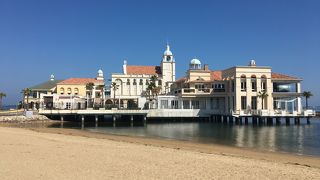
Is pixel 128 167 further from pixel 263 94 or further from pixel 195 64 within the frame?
pixel 195 64

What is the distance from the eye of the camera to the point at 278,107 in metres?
60.2

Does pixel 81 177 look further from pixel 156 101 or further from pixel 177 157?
pixel 156 101

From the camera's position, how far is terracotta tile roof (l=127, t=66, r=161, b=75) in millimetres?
83812

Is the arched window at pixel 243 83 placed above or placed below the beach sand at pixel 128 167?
above

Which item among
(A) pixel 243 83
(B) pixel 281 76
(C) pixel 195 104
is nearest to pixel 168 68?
(C) pixel 195 104

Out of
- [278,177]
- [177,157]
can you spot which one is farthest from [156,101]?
[278,177]

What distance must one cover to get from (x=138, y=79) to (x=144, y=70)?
164 inches

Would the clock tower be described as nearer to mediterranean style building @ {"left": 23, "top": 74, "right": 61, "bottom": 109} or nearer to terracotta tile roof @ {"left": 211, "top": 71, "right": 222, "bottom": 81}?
terracotta tile roof @ {"left": 211, "top": 71, "right": 222, "bottom": 81}

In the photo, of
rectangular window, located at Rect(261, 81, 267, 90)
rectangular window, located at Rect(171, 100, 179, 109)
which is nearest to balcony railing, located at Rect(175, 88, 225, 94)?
rectangular window, located at Rect(171, 100, 179, 109)

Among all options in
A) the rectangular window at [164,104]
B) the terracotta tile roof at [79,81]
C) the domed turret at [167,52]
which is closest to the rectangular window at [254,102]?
the rectangular window at [164,104]

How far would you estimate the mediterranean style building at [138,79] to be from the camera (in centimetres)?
8038

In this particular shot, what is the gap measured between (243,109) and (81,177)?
163ft

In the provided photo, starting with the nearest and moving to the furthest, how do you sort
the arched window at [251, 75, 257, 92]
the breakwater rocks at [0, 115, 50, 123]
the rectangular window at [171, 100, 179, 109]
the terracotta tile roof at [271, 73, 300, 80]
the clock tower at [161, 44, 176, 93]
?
the breakwater rocks at [0, 115, 50, 123] → the arched window at [251, 75, 257, 92] → the terracotta tile roof at [271, 73, 300, 80] → the rectangular window at [171, 100, 179, 109] → the clock tower at [161, 44, 176, 93]

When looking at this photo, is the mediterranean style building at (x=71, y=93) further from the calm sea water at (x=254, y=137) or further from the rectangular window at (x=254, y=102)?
the rectangular window at (x=254, y=102)
